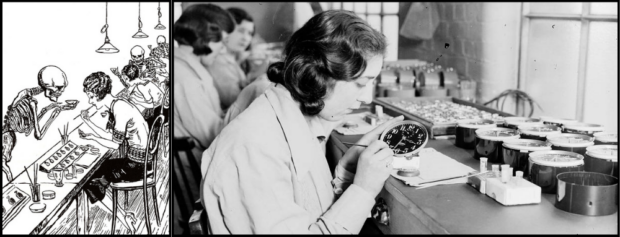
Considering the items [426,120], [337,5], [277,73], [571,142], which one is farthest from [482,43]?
[337,5]

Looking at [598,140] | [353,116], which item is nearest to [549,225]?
[598,140]

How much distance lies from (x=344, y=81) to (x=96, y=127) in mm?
769

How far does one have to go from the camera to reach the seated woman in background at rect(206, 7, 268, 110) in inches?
203

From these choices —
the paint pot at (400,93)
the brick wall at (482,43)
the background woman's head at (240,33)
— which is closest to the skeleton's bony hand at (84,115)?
the paint pot at (400,93)

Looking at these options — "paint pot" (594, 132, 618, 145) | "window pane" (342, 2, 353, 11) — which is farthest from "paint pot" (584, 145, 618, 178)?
"window pane" (342, 2, 353, 11)

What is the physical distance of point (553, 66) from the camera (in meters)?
3.33

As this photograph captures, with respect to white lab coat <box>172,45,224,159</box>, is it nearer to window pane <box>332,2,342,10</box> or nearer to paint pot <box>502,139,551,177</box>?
paint pot <box>502,139,551,177</box>

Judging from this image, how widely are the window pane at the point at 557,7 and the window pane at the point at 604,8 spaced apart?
0.11 meters

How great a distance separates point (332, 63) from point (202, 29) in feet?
8.37

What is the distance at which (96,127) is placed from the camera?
1839mm

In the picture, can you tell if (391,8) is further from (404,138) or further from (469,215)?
(469,215)

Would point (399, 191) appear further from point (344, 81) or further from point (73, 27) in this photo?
point (73, 27)

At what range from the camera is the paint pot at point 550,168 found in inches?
68.5

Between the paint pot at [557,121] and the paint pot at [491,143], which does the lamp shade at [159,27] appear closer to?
the paint pot at [491,143]
